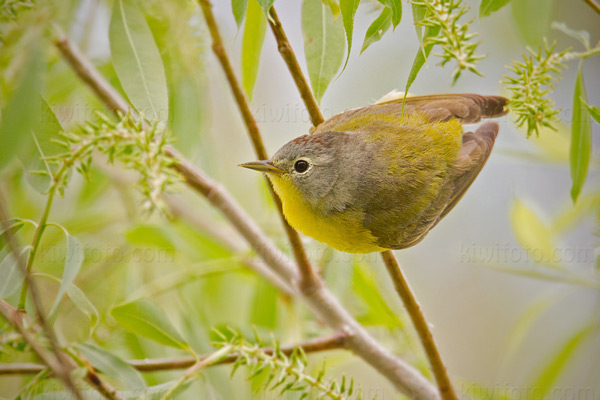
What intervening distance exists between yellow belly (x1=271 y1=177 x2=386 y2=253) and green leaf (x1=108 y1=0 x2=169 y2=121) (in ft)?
1.97

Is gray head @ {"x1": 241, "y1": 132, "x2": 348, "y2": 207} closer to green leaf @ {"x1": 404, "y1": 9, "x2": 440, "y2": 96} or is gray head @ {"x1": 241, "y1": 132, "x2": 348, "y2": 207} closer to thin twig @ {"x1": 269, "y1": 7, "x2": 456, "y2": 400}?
thin twig @ {"x1": 269, "y1": 7, "x2": 456, "y2": 400}

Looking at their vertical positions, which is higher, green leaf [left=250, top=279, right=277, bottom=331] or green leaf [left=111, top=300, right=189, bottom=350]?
green leaf [left=111, top=300, right=189, bottom=350]

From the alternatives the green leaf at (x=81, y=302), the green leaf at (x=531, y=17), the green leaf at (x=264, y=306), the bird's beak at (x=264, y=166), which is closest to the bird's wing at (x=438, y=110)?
the bird's beak at (x=264, y=166)

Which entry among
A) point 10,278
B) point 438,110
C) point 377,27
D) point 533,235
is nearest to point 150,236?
point 10,278

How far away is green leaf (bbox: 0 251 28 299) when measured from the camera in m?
1.33

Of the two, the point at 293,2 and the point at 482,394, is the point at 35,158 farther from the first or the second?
the point at 482,394

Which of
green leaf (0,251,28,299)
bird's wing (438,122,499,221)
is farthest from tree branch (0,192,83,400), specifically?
bird's wing (438,122,499,221)

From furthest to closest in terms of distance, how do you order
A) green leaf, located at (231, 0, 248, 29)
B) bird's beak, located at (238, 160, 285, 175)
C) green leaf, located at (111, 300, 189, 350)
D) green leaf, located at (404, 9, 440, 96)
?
1. bird's beak, located at (238, 160, 285, 175)
2. green leaf, located at (111, 300, 189, 350)
3. green leaf, located at (231, 0, 248, 29)
4. green leaf, located at (404, 9, 440, 96)

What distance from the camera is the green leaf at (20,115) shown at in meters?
1.31

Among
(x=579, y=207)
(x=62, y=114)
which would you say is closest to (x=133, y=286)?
(x=62, y=114)

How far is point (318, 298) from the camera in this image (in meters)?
2.05

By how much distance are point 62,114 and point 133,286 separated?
2.70 feet

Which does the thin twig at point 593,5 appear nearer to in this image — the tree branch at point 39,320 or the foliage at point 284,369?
the foliage at point 284,369

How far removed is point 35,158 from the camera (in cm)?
158
